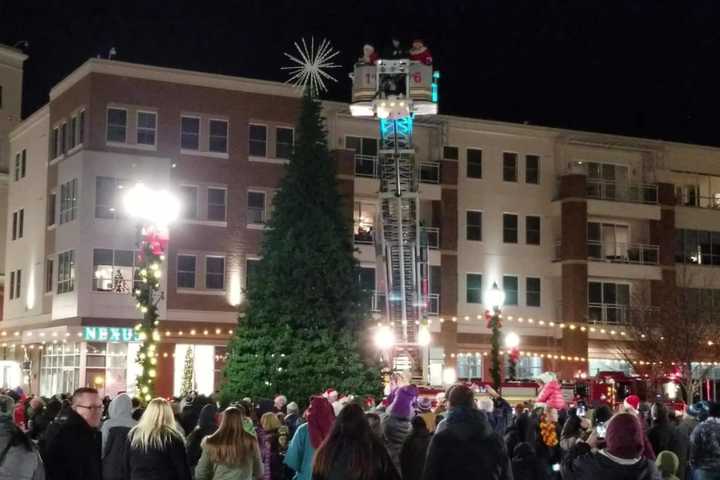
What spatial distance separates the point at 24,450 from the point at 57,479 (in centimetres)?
189

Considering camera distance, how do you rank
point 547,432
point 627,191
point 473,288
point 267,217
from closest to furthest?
1. point 547,432
2. point 267,217
3. point 473,288
4. point 627,191

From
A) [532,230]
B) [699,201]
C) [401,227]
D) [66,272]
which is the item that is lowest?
[66,272]

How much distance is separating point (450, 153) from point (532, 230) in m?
5.67

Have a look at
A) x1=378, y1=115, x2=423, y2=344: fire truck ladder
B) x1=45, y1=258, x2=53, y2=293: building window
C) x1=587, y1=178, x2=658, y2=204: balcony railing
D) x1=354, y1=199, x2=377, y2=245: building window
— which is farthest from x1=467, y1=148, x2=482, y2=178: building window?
x1=45, y1=258, x2=53, y2=293: building window

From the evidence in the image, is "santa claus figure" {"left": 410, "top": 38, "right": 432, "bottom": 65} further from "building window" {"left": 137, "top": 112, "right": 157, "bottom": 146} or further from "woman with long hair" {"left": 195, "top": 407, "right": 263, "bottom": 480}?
"woman with long hair" {"left": 195, "top": 407, "right": 263, "bottom": 480}

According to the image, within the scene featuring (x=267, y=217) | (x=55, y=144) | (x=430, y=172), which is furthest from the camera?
(x=430, y=172)

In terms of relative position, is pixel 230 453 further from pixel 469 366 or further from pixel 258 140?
pixel 469 366

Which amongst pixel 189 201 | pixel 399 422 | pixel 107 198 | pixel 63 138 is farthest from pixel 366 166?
pixel 399 422

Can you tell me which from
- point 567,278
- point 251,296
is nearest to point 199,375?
point 251,296

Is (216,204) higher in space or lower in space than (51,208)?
higher

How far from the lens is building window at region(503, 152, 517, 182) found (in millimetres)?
53594

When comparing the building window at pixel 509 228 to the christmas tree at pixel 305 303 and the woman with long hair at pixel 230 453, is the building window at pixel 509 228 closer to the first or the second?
the christmas tree at pixel 305 303

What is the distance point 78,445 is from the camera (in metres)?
9.73

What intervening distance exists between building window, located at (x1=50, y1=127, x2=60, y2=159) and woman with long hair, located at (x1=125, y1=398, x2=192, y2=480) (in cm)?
3938
